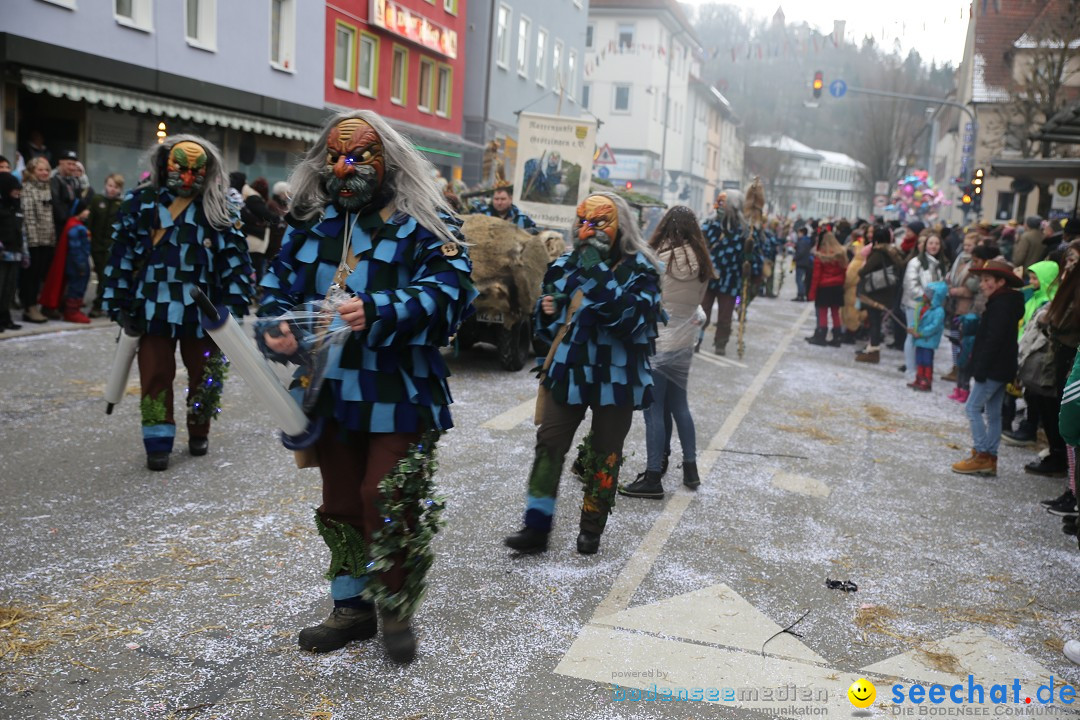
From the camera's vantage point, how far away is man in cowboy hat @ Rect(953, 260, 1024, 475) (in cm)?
749

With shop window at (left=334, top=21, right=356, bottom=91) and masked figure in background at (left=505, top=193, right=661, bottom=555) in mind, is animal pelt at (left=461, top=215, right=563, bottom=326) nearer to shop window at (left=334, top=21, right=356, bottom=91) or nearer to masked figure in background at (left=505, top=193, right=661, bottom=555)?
masked figure in background at (left=505, top=193, right=661, bottom=555)

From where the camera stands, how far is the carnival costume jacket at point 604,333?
494 centimetres

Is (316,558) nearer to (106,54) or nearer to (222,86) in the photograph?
(106,54)

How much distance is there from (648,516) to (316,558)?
2.07 meters

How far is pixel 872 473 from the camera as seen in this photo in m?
7.60

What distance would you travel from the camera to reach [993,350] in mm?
7551

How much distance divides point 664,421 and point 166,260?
10.8 ft

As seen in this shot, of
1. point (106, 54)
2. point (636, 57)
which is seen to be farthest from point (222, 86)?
point (636, 57)

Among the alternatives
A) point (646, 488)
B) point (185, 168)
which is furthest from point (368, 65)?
point (646, 488)

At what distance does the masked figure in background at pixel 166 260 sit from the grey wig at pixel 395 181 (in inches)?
98.7

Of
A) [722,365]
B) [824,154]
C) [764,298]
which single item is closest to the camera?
[722,365]

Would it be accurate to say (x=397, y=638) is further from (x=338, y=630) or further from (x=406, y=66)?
(x=406, y=66)

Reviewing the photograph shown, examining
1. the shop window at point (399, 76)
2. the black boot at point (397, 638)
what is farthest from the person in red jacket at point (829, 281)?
the shop window at point (399, 76)

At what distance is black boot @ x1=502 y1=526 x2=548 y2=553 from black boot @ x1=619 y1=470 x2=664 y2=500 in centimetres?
136
